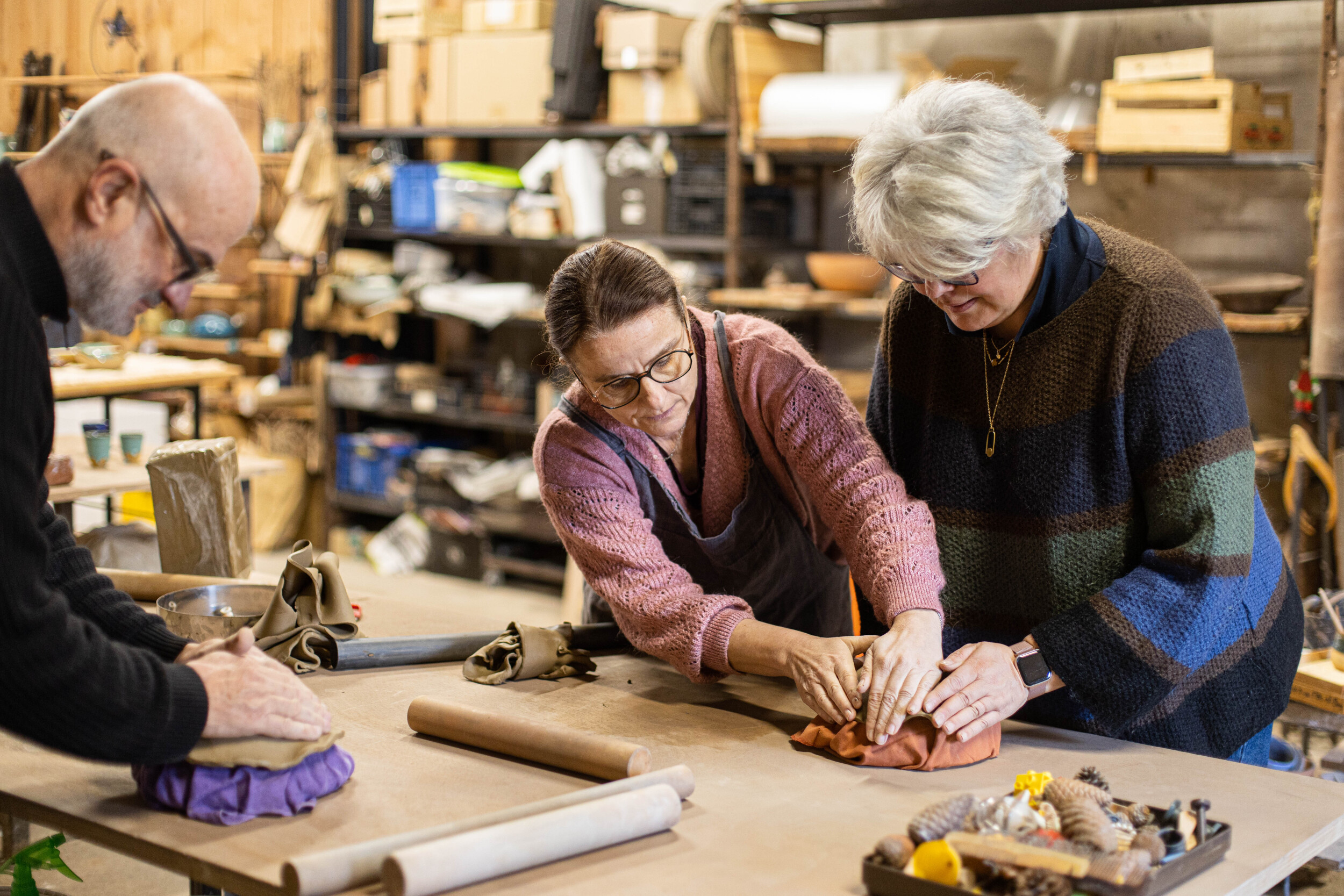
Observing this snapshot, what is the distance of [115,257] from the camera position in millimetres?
1403

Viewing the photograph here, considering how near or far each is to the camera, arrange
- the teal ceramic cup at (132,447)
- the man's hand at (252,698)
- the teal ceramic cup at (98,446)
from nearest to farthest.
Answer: the man's hand at (252,698) < the teal ceramic cup at (98,446) < the teal ceramic cup at (132,447)

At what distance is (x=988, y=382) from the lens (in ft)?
6.39

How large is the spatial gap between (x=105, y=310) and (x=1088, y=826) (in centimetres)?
118

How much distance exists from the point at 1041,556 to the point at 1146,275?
0.43m

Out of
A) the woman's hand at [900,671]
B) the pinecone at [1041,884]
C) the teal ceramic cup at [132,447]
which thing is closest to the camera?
the pinecone at [1041,884]

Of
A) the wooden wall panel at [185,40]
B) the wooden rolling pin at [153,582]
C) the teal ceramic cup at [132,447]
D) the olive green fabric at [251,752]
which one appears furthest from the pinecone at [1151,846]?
the teal ceramic cup at [132,447]

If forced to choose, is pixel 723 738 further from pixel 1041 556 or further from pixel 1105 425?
pixel 1105 425

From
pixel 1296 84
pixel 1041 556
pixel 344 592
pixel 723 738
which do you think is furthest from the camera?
pixel 1296 84

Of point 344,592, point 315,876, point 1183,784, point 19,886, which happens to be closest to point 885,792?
point 1183,784

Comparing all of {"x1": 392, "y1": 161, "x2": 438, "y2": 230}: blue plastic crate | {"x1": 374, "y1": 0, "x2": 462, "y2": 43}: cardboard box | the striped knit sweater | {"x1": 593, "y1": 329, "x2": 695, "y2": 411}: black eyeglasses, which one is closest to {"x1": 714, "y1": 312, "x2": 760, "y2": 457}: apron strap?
{"x1": 593, "y1": 329, "x2": 695, "y2": 411}: black eyeglasses

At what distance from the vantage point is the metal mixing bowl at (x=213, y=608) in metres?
1.95

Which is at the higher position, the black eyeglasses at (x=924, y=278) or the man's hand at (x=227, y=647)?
the black eyeglasses at (x=924, y=278)

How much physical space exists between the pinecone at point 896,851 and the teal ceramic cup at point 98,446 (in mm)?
3021

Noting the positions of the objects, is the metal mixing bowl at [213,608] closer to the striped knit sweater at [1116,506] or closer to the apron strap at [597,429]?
Result: the apron strap at [597,429]
